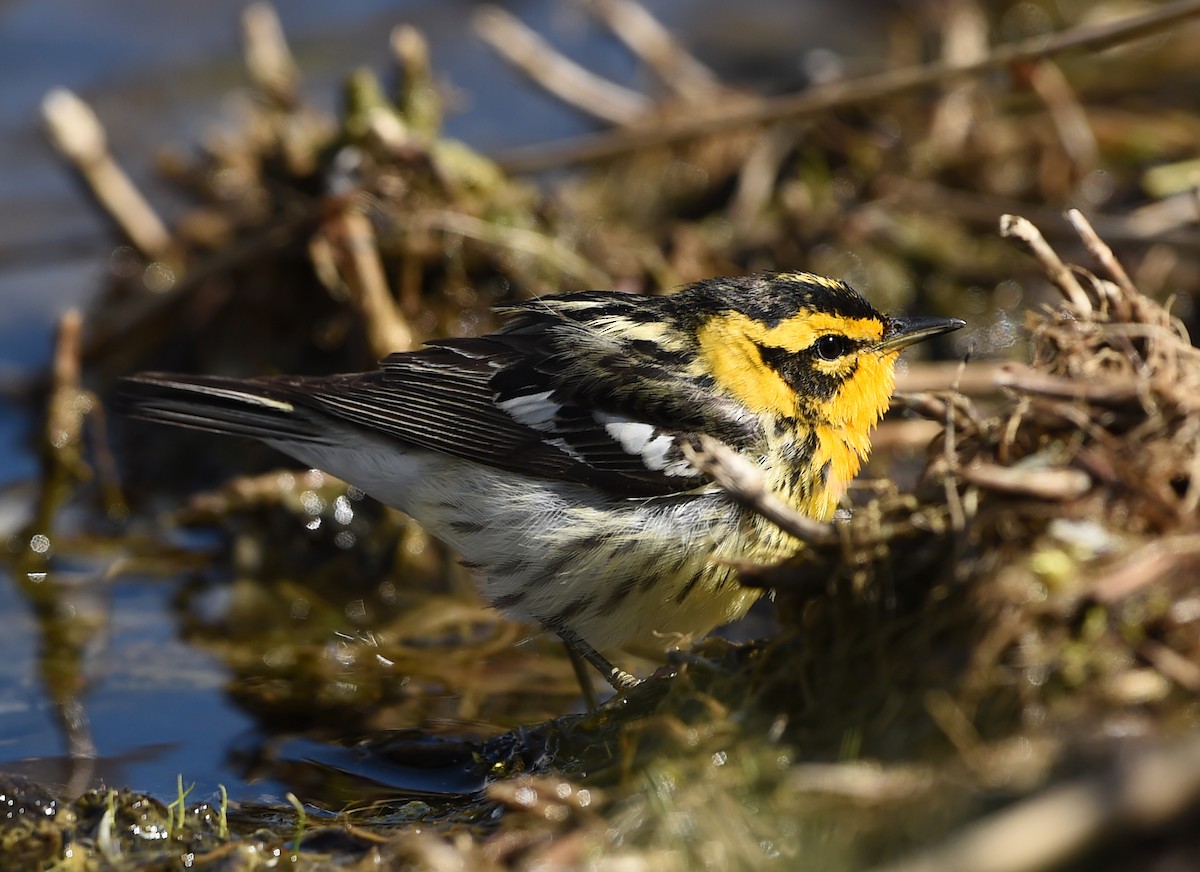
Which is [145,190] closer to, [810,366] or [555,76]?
[555,76]

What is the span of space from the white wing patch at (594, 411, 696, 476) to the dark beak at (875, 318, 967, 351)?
0.85 metres

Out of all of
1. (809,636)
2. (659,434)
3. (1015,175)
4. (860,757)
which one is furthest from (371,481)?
(1015,175)

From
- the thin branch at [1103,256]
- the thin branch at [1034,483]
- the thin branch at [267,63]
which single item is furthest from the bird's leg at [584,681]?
the thin branch at [267,63]

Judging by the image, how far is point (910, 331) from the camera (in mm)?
4996

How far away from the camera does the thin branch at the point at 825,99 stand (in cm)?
621

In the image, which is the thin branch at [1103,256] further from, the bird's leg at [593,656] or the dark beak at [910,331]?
the bird's leg at [593,656]

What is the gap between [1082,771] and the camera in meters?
2.75

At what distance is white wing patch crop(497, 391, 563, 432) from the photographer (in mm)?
5086

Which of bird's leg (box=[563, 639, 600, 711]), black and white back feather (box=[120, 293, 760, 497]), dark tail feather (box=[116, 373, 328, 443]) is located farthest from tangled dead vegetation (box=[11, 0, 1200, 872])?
dark tail feather (box=[116, 373, 328, 443])

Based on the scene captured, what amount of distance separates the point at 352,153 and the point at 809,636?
436 cm

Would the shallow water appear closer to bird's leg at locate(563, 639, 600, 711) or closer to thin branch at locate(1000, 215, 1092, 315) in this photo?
bird's leg at locate(563, 639, 600, 711)

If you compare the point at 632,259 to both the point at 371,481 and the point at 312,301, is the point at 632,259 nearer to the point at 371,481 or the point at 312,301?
the point at 312,301

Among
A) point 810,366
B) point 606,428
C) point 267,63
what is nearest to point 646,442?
point 606,428

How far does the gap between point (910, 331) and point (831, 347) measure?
284 millimetres
